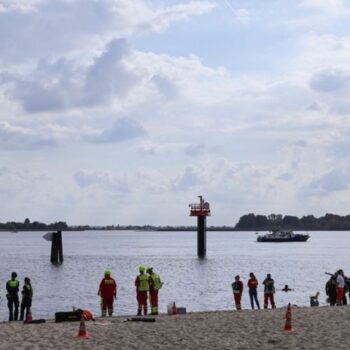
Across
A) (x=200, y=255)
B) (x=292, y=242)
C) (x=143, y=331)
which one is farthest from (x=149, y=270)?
(x=292, y=242)

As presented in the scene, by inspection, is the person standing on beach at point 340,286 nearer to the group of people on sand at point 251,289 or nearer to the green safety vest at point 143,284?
the group of people on sand at point 251,289

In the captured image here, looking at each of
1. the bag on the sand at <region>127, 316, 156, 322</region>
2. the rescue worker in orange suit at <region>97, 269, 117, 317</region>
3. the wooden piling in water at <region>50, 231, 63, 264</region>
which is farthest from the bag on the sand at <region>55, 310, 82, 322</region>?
the wooden piling in water at <region>50, 231, 63, 264</region>

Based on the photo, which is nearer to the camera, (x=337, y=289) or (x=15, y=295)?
(x=15, y=295)

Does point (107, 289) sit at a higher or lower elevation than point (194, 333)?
higher

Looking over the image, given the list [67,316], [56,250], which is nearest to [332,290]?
[67,316]

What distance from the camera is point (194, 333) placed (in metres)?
20.6

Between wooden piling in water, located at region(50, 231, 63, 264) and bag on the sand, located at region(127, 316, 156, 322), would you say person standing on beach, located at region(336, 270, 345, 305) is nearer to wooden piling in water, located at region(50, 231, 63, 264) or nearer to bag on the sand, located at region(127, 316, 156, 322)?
bag on the sand, located at region(127, 316, 156, 322)

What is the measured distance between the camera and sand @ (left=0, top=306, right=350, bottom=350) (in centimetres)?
1836

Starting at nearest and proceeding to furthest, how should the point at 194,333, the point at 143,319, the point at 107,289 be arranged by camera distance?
the point at 194,333, the point at 143,319, the point at 107,289

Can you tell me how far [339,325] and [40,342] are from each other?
8329 mm

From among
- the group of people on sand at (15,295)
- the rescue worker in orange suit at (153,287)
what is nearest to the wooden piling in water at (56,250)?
the group of people on sand at (15,295)

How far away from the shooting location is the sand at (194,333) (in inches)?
723

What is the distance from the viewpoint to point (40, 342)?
1866cm

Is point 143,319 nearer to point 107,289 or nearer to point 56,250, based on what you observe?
point 107,289
